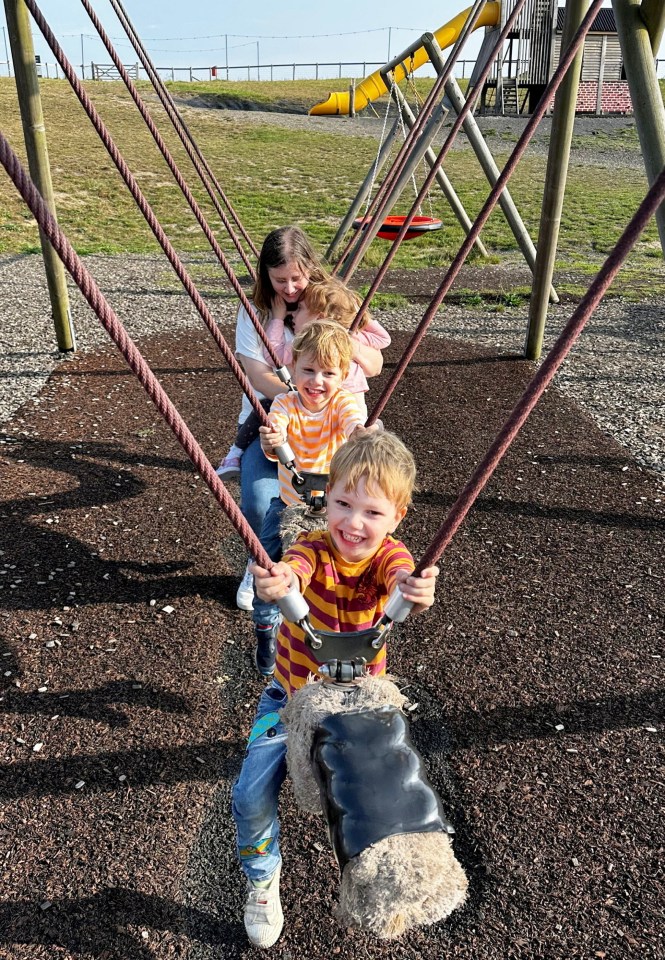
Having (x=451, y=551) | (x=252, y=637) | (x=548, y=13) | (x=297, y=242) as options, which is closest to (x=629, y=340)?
(x=451, y=551)

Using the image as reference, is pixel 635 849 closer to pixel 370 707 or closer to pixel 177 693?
pixel 370 707

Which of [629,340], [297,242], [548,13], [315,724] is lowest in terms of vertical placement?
[629,340]

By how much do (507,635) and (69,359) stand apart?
5.00 meters

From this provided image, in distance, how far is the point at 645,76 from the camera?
3299mm

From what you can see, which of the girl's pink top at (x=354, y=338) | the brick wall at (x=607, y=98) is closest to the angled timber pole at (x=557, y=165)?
the girl's pink top at (x=354, y=338)

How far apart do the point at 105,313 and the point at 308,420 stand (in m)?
1.43

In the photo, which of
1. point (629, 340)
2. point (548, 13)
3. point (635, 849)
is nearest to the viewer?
point (635, 849)

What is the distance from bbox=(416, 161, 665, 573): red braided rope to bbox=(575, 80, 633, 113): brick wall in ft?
110

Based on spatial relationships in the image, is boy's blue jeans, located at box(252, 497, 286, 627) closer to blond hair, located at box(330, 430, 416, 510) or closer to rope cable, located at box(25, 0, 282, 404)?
rope cable, located at box(25, 0, 282, 404)

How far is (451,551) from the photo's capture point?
3.78m

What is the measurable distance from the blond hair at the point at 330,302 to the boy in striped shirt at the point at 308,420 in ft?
1.74

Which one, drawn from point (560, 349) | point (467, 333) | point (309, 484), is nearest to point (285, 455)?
point (309, 484)

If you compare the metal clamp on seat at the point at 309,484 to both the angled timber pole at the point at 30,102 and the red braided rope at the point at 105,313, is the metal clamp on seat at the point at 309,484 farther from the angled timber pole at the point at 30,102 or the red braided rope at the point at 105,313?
the angled timber pole at the point at 30,102

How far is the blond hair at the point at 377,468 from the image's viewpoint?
5.74 ft
